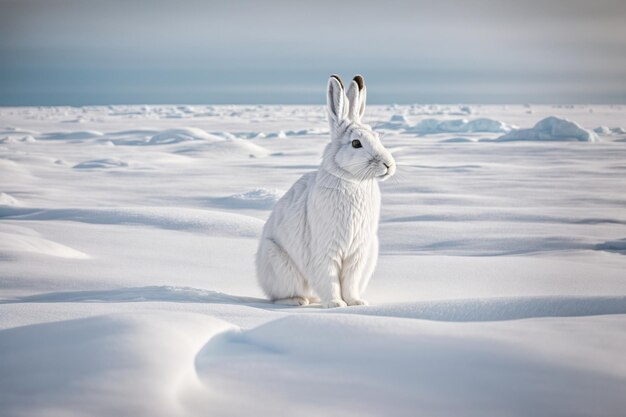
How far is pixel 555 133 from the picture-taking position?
16297mm

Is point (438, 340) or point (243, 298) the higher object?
point (438, 340)

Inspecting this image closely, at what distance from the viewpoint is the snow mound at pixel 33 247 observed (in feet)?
14.8

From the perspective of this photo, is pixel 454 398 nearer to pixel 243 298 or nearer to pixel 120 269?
pixel 243 298

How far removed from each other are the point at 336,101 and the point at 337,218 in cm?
61

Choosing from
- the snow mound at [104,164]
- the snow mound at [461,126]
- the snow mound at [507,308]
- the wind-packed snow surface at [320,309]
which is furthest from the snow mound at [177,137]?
the snow mound at [507,308]

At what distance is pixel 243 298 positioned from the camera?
3570 millimetres

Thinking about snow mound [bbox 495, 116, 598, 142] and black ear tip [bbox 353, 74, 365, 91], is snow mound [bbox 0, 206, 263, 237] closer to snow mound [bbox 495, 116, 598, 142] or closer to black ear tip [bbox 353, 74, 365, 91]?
black ear tip [bbox 353, 74, 365, 91]

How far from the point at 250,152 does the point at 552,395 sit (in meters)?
14.8

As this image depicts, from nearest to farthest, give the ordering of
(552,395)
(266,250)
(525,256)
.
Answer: (552,395) → (266,250) → (525,256)

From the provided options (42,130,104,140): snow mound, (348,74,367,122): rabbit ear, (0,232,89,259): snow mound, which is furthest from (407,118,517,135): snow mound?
(348,74,367,122): rabbit ear

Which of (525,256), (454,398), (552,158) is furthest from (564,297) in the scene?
(552,158)

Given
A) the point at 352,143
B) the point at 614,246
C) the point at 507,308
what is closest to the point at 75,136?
the point at 614,246

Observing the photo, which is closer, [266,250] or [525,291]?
[266,250]

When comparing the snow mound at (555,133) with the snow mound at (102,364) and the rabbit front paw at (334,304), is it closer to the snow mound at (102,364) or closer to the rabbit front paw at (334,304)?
the rabbit front paw at (334,304)
